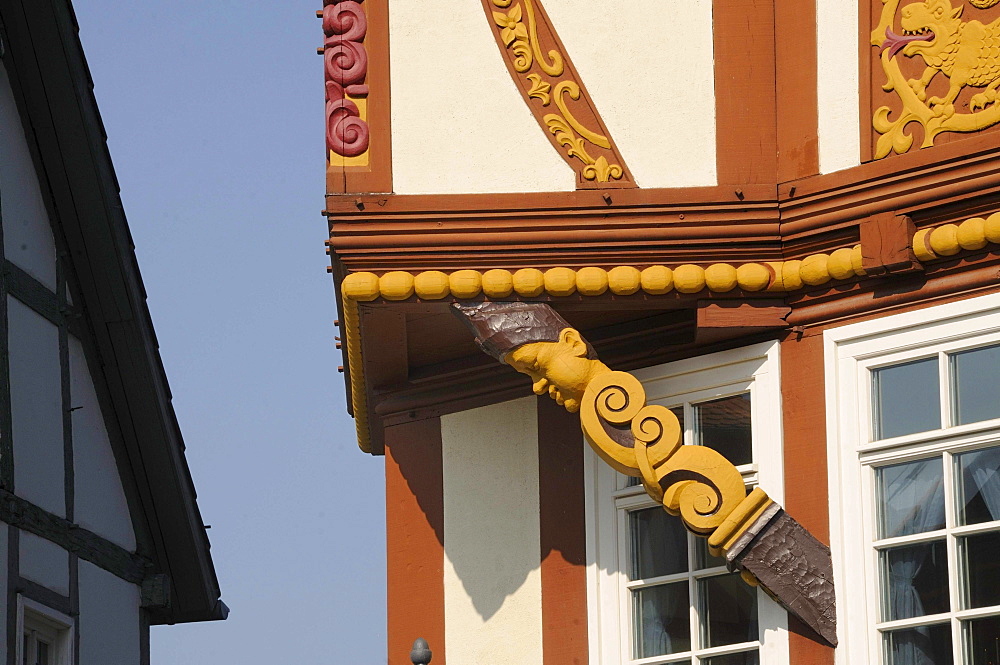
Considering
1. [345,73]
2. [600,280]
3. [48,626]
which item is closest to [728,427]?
[600,280]

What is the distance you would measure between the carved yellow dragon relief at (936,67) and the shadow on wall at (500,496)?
215 centimetres

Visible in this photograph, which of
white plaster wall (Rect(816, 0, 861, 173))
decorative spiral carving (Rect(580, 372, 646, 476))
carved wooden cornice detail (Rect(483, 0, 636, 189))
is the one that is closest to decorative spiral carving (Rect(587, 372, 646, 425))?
decorative spiral carving (Rect(580, 372, 646, 476))

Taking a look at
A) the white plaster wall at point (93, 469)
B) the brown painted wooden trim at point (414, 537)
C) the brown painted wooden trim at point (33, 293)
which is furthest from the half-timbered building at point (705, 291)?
the white plaster wall at point (93, 469)

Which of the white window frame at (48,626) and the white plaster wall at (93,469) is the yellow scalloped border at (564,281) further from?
the white plaster wall at (93,469)

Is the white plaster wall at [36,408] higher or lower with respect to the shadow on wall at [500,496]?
higher

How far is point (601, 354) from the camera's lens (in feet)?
29.4

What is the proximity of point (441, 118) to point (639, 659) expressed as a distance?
8.55 feet

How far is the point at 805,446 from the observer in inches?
323

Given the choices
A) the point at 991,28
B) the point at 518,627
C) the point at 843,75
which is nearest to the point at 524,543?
the point at 518,627

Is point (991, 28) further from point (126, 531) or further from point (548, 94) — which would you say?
point (126, 531)

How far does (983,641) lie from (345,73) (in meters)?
3.74

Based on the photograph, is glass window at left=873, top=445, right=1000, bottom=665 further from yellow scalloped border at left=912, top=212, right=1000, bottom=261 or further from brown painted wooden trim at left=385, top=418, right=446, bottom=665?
brown painted wooden trim at left=385, top=418, right=446, bottom=665

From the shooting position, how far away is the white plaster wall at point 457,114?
27.8 ft

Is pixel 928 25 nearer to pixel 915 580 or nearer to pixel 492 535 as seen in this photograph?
pixel 915 580
